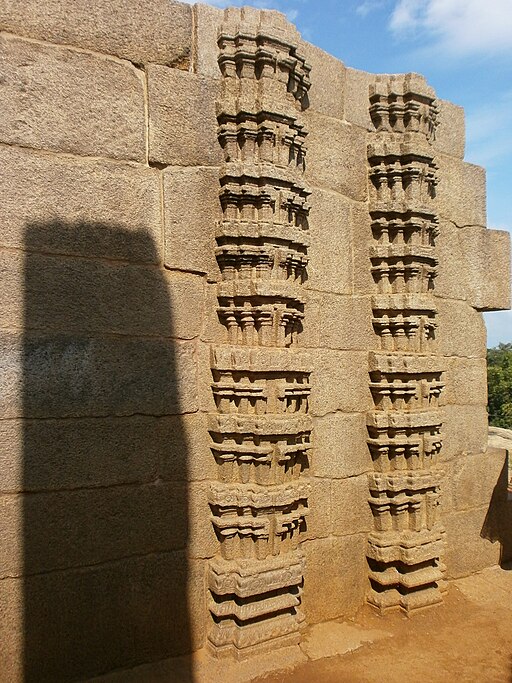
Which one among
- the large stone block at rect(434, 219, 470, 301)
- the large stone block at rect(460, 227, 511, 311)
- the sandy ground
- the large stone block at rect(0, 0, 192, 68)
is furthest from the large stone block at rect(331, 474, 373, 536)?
the large stone block at rect(0, 0, 192, 68)

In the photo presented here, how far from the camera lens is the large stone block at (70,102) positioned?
3.13 meters

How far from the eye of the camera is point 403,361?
4480 millimetres

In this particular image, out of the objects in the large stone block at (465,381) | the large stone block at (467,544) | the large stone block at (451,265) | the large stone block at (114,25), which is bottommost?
the large stone block at (467,544)

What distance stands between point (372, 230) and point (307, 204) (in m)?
0.92

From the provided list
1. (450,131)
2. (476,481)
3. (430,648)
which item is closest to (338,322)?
(476,481)

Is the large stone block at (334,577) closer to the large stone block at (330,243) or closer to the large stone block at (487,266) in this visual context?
the large stone block at (330,243)

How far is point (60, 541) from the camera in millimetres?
3188

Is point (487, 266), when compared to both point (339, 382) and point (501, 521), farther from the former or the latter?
point (501, 521)

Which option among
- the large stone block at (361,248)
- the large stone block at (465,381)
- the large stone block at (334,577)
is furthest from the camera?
the large stone block at (465,381)

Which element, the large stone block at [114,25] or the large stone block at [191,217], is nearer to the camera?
the large stone block at [114,25]

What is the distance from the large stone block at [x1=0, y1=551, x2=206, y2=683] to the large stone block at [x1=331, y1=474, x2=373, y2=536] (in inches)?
48.3

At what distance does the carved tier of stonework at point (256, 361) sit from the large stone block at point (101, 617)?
0.22 meters

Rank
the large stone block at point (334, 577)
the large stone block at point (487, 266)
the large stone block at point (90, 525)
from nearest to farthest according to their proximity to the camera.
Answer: the large stone block at point (90, 525) → the large stone block at point (334, 577) → the large stone block at point (487, 266)

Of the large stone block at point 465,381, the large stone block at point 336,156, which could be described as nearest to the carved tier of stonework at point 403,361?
the large stone block at point 336,156
